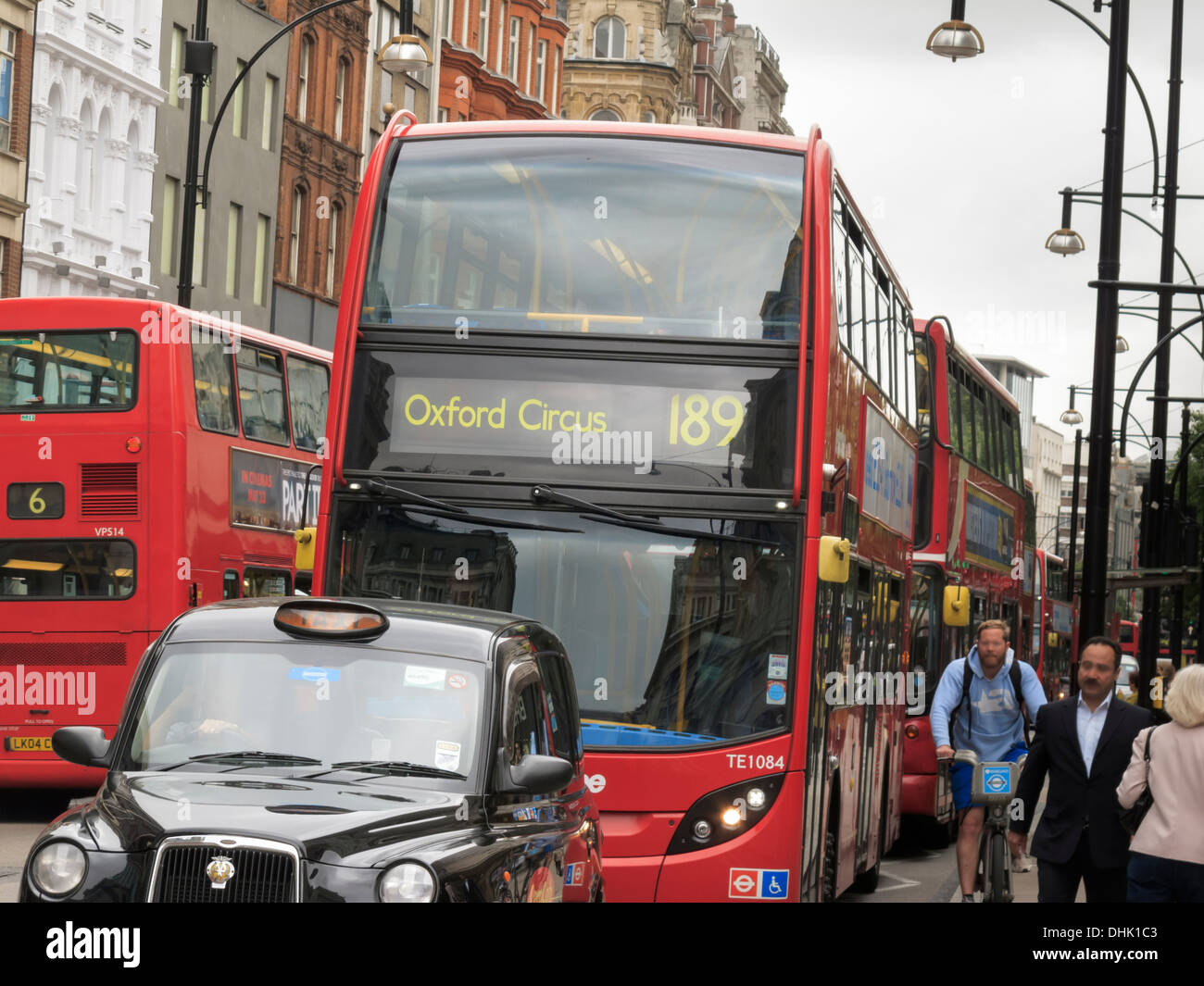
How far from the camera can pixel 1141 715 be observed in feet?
34.7

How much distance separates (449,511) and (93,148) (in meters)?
30.4

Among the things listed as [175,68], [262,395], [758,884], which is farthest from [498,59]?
[758,884]

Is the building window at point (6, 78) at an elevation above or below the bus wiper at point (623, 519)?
above

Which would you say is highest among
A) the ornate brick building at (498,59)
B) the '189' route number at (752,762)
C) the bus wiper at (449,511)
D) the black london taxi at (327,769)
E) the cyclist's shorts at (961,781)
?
the ornate brick building at (498,59)

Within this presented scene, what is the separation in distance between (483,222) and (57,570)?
909 centimetres

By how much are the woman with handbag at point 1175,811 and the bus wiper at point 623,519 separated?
259 centimetres

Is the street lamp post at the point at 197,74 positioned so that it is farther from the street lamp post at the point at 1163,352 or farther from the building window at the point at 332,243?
the building window at the point at 332,243

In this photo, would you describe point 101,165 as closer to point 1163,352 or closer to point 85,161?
point 85,161

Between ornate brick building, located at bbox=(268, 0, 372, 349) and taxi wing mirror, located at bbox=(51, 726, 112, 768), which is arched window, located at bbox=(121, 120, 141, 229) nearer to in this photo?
ornate brick building, located at bbox=(268, 0, 372, 349)

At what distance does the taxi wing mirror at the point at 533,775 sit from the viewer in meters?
7.74

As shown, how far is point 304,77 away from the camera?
50656 mm

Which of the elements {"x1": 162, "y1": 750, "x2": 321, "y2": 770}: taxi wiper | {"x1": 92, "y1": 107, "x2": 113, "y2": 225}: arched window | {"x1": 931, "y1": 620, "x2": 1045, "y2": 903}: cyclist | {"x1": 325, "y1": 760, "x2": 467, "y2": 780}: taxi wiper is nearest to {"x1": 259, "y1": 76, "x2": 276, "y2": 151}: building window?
{"x1": 92, "y1": 107, "x2": 113, "y2": 225}: arched window

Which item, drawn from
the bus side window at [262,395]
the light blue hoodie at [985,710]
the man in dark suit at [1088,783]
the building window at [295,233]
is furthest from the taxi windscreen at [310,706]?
the building window at [295,233]

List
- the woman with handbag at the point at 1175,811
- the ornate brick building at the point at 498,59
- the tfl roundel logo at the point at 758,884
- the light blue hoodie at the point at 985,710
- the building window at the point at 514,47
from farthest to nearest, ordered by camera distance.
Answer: the building window at the point at 514,47 < the ornate brick building at the point at 498,59 < the light blue hoodie at the point at 985,710 < the tfl roundel logo at the point at 758,884 < the woman with handbag at the point at 1175,811
